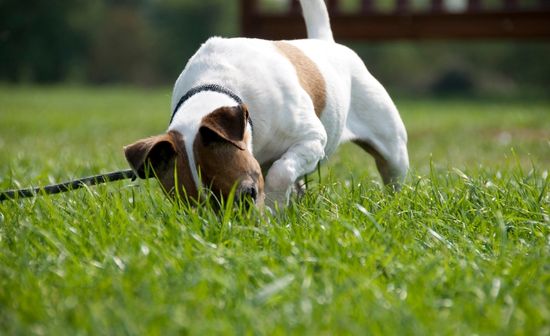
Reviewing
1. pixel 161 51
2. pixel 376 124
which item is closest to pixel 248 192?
pixel 376 124

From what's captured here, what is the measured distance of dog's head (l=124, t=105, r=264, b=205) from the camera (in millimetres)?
2982

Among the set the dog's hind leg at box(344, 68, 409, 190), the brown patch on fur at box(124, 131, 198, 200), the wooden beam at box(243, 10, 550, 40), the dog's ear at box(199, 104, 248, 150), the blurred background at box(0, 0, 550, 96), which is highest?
the dog's ear at box(199, 104, 248, 150)

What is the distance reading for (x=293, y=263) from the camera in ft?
8.16

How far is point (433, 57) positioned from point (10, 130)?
25.4m

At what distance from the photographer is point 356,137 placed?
4.38 meters

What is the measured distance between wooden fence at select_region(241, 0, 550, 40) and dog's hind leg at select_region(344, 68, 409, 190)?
13.5 ft

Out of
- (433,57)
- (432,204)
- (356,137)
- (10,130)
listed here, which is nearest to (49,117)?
(10,130)

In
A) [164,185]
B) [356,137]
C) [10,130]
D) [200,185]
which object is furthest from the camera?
[10,130]

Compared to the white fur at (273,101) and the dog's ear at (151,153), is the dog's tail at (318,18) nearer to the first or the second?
the white fur at (273,101)

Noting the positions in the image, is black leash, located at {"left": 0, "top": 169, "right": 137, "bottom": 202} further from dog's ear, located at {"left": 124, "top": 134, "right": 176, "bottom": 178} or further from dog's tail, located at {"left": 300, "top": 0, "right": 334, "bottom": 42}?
dog's tail, located at {"left": 300, "top": 0, "right": 334, "bottom": 42}

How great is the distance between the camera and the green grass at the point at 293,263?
207 centimetres

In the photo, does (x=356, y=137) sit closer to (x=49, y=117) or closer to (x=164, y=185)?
(x=164, y=185)

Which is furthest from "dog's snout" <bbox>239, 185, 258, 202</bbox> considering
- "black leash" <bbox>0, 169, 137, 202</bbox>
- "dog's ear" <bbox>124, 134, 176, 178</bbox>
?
"black leash" <bbox>0, 169, 137, 202</bbox>

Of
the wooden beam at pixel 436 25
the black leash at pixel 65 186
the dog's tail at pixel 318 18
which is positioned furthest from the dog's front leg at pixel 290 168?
the wooden beam at pixel 436 25
